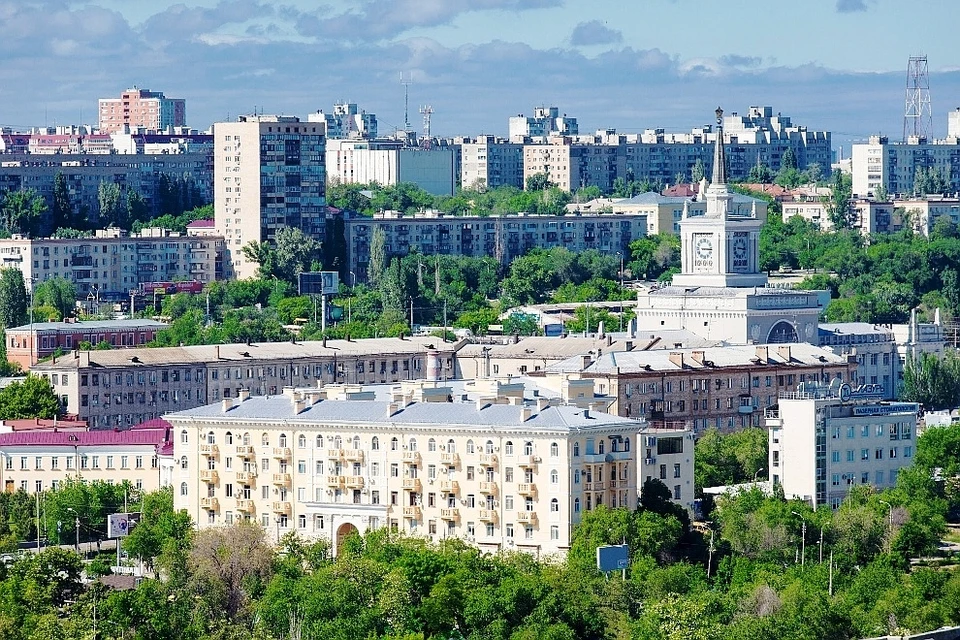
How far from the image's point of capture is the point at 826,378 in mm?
81250

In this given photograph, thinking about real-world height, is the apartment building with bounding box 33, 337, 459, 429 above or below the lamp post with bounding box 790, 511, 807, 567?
above

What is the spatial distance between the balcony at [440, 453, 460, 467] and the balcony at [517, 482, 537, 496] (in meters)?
1.86

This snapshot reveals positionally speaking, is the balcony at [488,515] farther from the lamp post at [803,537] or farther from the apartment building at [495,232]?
the apartment building at [495,232]

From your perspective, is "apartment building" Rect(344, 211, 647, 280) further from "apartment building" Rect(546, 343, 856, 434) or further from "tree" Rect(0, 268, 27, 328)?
"apartment building" Rect(546, 343, 856, 434)

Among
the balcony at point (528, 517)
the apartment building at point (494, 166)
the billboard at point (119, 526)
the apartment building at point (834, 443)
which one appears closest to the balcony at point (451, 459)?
the balcony at point (528, 517)

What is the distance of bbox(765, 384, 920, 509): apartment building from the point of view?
70750mm

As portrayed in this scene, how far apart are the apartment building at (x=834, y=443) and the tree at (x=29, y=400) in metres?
23.8

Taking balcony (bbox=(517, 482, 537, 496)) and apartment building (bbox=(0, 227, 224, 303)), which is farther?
apartment building (bbox=(0, 227, 224, 303))

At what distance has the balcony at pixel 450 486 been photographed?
6606 centimetres

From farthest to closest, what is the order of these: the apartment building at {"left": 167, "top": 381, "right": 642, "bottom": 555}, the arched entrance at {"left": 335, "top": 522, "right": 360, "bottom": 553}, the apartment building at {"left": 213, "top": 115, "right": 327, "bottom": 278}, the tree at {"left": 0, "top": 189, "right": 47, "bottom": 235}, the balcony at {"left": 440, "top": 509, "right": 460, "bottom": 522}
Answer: the tree at {"left": 0, "top": 189, "right": 47, "bottom": 235} → the apartment building at {"left": 213, "top": 115, "right": 327, "bottom": 278} → the arched entrance at {"left": 335, "top": 522, "right": 360, "bottom": 553} → the balcony at {"left": 440, "top": 509, "right": 460, "bottom": 522} → the apartment building at {"left": 167, "top": 381, "right": 642, "bottom": 555}

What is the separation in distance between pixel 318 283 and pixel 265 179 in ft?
26.6

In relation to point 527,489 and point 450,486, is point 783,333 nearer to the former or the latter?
point 450,486

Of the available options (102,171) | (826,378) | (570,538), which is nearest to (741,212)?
(826,378)

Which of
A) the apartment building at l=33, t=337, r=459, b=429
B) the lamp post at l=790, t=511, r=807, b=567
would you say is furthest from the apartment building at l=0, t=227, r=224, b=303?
the lamp post at l=790, t=511, r=807, b=567
